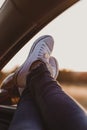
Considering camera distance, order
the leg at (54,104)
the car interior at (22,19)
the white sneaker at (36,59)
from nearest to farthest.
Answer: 1. the leg at (54,104)
2. the white sneaker at (36,59)
3. the car interior at (22,19)

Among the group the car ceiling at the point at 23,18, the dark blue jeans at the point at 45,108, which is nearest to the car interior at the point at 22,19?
the car ceiling at the point at 23,18

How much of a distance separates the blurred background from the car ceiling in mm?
46

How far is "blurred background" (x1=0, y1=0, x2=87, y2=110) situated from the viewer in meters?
0.97

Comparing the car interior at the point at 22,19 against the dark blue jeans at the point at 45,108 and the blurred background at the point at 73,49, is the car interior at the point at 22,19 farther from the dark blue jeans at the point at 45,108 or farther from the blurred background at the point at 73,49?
the dark blue jeans at the point at 45,108

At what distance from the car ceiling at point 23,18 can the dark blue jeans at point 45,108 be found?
1.49 ft

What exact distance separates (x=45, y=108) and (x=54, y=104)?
3 centimetres

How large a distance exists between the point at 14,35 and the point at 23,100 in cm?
56

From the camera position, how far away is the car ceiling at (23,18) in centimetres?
107

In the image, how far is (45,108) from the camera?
0.57m

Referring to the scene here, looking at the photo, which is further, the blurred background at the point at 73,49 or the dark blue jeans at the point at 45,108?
the blurred background at the point at 73,49

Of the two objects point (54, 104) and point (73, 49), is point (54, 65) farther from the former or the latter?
point (54, 104)

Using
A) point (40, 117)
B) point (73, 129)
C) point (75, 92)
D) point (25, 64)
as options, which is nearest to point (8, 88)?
point (25, 64)

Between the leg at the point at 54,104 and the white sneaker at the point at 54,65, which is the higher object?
the white sneaker at the point at 54,65

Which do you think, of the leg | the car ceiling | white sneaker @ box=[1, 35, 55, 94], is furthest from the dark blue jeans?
the car ceiling
